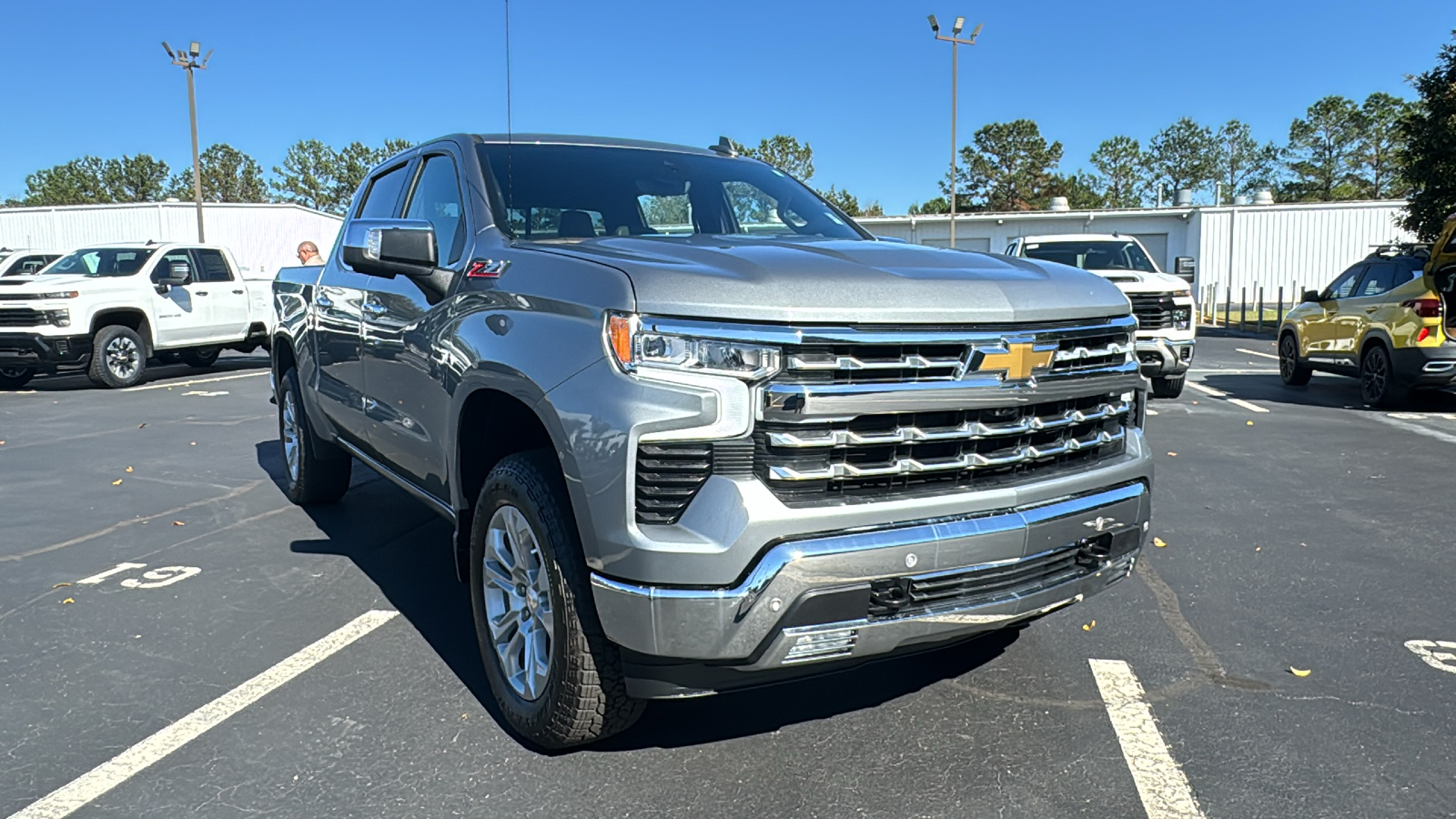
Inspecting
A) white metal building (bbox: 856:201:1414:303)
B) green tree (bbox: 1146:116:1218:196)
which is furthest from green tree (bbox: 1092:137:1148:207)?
white metal building (bbox: 856:201:1414:303)

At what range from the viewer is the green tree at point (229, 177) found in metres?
87.2

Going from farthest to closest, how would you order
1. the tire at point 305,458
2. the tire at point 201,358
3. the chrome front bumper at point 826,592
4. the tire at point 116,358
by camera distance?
1. the tire at point 201,358
2. the tire at point 116,358
3. the tire at point 305,458
4. the chrome front bumper at point 826,592

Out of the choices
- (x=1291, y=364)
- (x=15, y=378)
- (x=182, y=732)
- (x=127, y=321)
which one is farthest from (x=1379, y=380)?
(x=15, y=378)

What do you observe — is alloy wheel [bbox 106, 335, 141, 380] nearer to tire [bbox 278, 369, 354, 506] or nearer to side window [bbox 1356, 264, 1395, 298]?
tire [bbox 278, 369, 354, 506]

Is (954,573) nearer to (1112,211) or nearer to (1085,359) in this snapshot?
(1085,359)

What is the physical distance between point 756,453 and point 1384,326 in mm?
9933

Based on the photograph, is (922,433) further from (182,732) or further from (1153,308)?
(1153,308)

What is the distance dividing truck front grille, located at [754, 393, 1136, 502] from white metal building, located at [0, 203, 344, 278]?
4130 cm

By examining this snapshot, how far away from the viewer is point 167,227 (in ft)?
132

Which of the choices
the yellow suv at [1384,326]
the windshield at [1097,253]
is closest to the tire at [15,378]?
the windshield at [1097,253]

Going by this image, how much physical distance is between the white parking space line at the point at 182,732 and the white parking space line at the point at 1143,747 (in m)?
2.68

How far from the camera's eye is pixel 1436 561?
A: 4863 millimetres

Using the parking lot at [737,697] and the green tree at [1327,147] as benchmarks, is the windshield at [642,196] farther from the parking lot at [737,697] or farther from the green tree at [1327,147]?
the green tree at [1327,147]

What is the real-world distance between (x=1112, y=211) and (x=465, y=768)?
38459 mm
